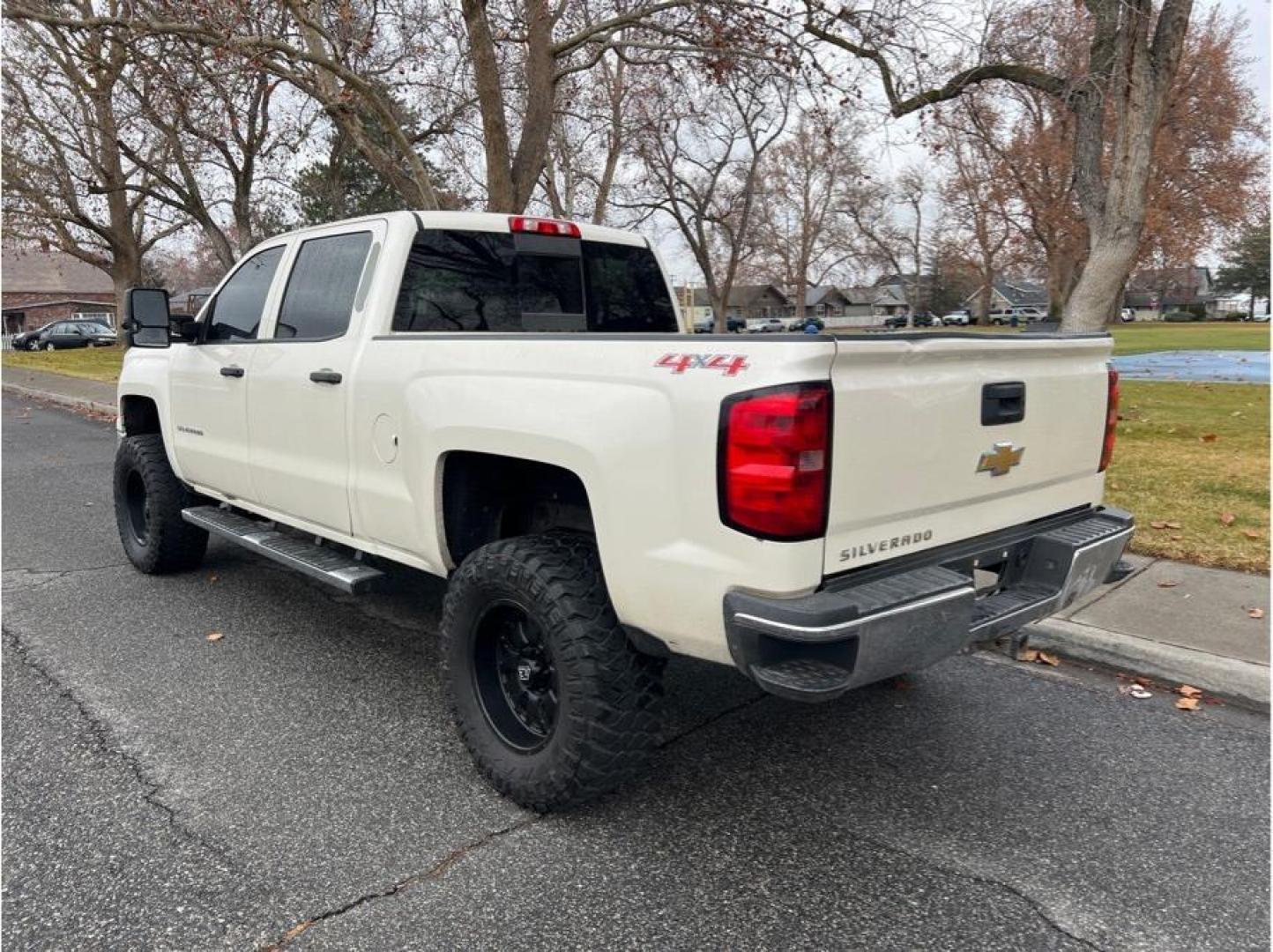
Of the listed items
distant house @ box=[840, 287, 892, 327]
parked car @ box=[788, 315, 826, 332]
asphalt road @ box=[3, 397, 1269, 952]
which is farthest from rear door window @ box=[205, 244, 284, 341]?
distant house @ box=[840, 287, 892, 327]

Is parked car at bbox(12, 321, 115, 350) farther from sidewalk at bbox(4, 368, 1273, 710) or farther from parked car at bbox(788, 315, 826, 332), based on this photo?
sidewalk at bbox(4, 368, 1273, 710)

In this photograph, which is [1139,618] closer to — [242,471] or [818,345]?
[818,345]

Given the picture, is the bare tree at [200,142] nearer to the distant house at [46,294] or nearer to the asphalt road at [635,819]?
the asphalt road at [635,819]

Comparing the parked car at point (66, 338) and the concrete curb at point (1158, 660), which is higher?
the parked car at point (66, 338)

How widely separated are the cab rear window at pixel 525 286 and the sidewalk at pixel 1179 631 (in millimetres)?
2464

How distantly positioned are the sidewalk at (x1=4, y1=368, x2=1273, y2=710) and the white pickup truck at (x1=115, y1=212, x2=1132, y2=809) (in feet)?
3.16

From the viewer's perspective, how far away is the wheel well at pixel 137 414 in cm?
581

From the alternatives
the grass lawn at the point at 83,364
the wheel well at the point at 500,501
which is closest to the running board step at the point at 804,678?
the wheel well at the point at 500,501

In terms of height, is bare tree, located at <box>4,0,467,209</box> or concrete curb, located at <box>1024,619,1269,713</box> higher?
bare tree, located at <box>4,0,467,209</box>

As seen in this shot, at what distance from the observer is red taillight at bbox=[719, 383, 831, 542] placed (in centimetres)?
231

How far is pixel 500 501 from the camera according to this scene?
3.46m

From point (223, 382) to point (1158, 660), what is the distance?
15.3 feet

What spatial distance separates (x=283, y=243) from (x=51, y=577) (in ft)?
9.21

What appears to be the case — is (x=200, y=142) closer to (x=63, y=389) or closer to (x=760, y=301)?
(x=63, y=389)
